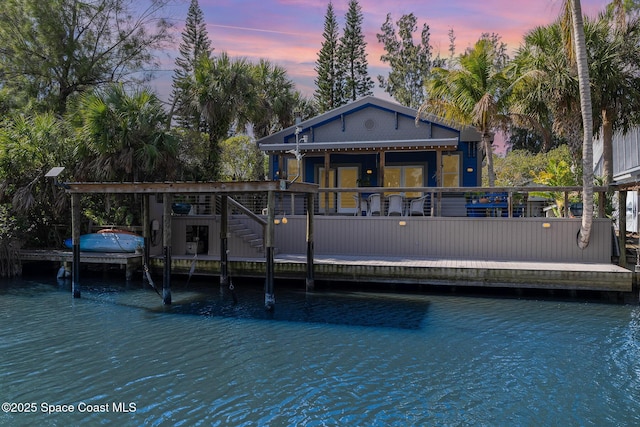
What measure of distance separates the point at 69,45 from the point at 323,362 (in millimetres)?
18622

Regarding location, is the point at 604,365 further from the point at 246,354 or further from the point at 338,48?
the point at 338,48

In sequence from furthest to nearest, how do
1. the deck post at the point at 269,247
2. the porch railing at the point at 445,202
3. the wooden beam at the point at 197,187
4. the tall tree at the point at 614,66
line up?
the tall tree at the point at 614,66, the porch railing at the point at 445,202, the wooden beam at the point at 197,187, the deck post at the point at 269,247

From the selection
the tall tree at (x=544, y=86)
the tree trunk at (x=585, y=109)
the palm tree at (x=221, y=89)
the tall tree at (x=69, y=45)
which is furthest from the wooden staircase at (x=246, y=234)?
the tall tree at (x=69, y=45)

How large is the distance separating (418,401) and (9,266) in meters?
13.1

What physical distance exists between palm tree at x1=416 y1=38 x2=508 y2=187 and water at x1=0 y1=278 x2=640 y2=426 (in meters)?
5.88

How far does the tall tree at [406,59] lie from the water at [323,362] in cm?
2720

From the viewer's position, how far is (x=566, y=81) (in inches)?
513

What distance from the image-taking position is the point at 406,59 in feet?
117

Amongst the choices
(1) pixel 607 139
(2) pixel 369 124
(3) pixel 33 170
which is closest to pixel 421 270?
(2) pixel 369 124

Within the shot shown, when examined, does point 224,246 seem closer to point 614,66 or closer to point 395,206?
point 395,206

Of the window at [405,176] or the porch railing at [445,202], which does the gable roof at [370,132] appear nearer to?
the window at [405,176]

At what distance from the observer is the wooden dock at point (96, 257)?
13.1 m

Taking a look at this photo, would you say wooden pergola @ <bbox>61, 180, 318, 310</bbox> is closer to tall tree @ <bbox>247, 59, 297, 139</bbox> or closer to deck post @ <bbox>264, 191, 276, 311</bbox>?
deck post @ <bbox>264, 191, 276, 311</bbox>

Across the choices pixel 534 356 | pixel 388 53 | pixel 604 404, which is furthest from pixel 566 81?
pixel 388 53
